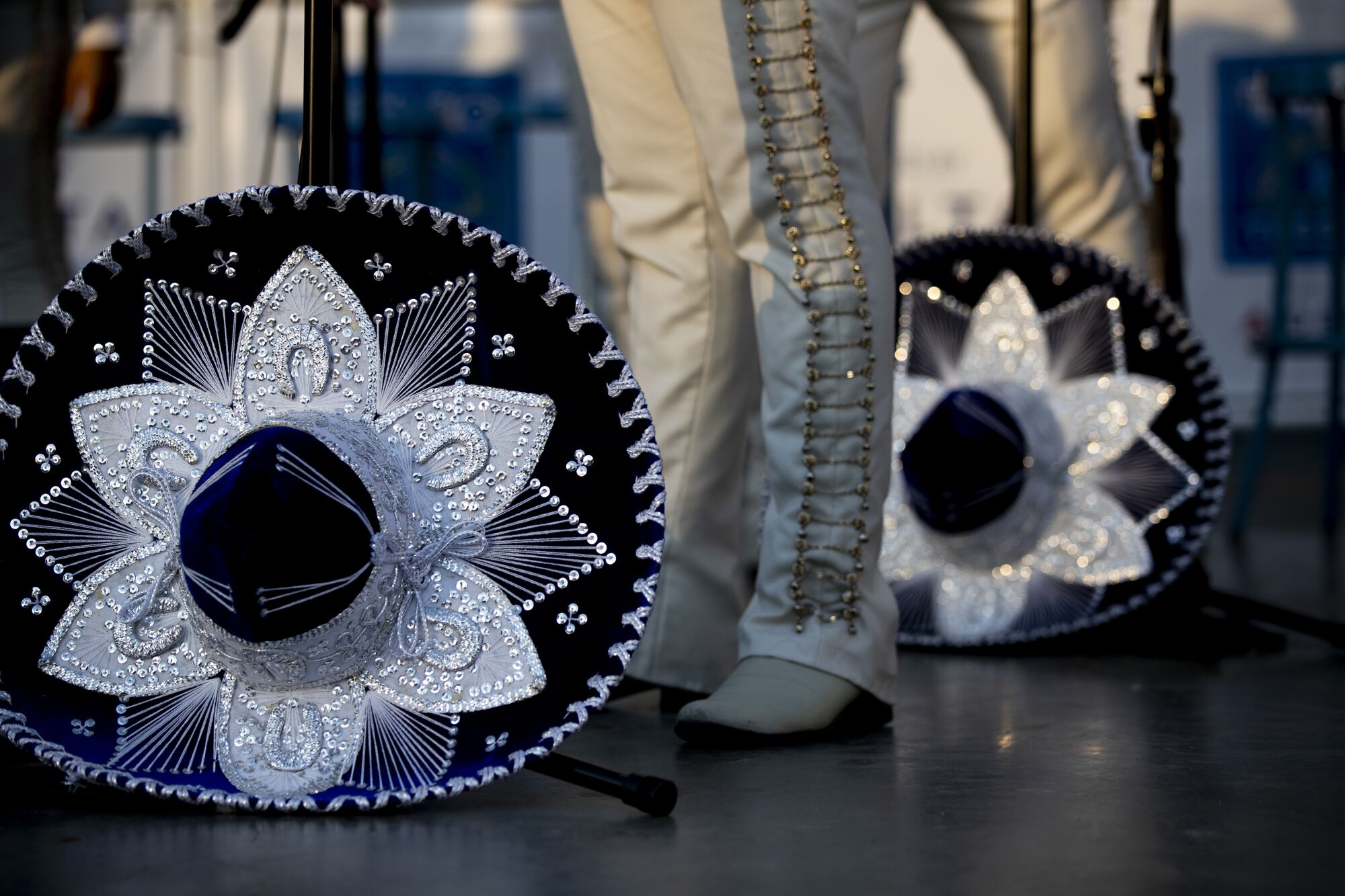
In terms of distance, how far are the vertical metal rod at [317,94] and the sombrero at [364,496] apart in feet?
0.25

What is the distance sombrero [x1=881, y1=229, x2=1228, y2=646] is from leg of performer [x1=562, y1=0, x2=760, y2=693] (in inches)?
12.7

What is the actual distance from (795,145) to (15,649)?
25.7 inches

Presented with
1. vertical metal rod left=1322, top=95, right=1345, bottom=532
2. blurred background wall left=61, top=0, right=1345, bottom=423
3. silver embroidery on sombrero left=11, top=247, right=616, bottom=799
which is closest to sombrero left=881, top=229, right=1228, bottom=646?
silver embroidery on sombrero left=11, top=247, right=616, bottom=799

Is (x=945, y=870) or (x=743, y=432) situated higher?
(x=743, y=432)

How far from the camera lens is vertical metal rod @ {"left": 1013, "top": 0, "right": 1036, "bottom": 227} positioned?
5.57 feet

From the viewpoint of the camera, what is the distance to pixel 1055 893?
0.78 metres

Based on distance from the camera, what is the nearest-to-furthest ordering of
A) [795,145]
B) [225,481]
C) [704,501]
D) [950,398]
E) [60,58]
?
1. [225,481]
2. [795,145]
3. [704,501]
4. [950,398]
5. [60,58]

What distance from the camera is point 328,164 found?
1.05 metres

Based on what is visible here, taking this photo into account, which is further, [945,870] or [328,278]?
[328,278]

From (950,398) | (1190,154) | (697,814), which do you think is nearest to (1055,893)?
(697,814)

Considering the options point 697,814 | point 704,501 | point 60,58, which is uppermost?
point 60,58

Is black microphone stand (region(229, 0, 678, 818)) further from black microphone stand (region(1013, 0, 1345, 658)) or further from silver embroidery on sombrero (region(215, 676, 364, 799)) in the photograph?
black microphone stand (region(1013, 0, 1345, 658))

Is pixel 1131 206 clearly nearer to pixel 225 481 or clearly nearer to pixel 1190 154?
pixel 225 481

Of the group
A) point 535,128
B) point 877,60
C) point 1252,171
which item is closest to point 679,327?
point 877,60
